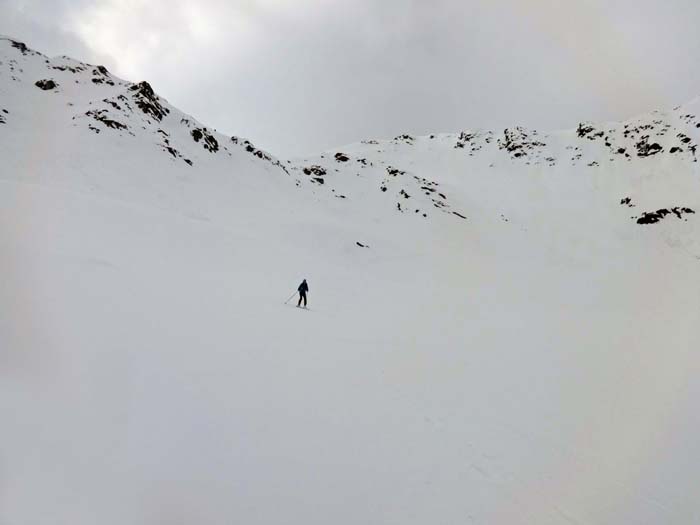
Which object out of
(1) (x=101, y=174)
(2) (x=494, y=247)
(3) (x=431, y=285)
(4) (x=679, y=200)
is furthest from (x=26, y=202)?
(4) (x=679, y=200)

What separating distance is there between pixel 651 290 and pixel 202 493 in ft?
143

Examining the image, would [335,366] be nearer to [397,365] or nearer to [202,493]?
[397,365]

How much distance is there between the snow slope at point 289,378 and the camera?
13.7 ft

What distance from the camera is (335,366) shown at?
8.84 metres

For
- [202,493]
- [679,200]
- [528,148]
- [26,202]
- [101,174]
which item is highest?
[528,148]

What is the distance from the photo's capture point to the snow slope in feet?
13.7

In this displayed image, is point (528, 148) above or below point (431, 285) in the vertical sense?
above

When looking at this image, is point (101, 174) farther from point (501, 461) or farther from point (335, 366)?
point (501, 461)

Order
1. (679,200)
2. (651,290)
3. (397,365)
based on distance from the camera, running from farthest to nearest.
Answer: (679,200)
(651,290)
(397,365)

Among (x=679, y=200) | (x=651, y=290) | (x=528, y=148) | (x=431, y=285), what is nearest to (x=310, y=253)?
(x=431, y=285)

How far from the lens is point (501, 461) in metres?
5.94

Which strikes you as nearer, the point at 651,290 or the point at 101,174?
the point at 101,174

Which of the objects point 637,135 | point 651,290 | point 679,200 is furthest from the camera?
point 637,135

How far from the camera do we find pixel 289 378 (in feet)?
24.6
